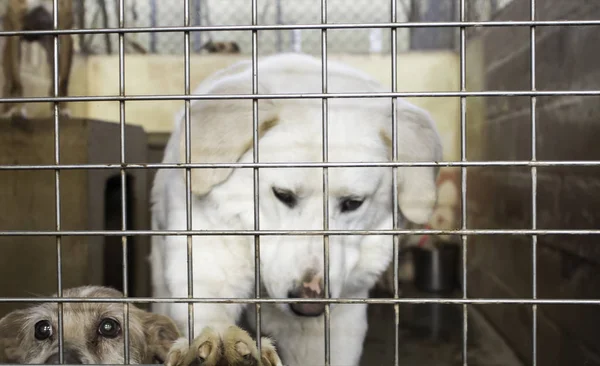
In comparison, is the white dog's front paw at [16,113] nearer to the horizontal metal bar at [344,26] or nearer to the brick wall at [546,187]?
the horizontal metal bar at [344,26]

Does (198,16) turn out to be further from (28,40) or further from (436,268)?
(436,268)

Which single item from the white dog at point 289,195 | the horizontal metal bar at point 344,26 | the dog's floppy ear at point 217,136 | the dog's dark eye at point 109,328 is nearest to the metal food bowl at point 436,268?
the white dog at point 289,195

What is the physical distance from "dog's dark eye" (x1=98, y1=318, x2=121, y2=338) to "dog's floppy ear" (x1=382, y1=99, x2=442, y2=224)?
812mm

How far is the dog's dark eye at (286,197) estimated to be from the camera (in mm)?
1685

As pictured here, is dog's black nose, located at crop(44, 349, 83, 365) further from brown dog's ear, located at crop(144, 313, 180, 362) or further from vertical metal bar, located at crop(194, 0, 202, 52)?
vertical metal bar, located at crop(194, 0, 202, 52)

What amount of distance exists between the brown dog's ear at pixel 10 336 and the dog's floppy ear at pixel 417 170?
1021 millimetres

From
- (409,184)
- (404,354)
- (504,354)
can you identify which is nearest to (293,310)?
(409,184)

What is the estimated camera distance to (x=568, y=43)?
5.49 feet

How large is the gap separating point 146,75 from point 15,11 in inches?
18.5

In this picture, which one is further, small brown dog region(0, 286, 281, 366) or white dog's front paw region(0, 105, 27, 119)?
white dog's front paw region(0, 105, 27, 119)

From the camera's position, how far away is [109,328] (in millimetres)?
1488

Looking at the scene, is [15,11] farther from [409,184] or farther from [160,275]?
[409,184]

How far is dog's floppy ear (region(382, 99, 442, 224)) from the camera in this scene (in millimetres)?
1731

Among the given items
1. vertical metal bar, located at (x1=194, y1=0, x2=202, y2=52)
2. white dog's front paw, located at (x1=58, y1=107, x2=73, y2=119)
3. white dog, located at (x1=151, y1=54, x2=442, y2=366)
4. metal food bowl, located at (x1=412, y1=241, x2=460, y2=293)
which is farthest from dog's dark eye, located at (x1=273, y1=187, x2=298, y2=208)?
metal food bowl, located at (x1=412, y1=241, x2=460, y2=293)
